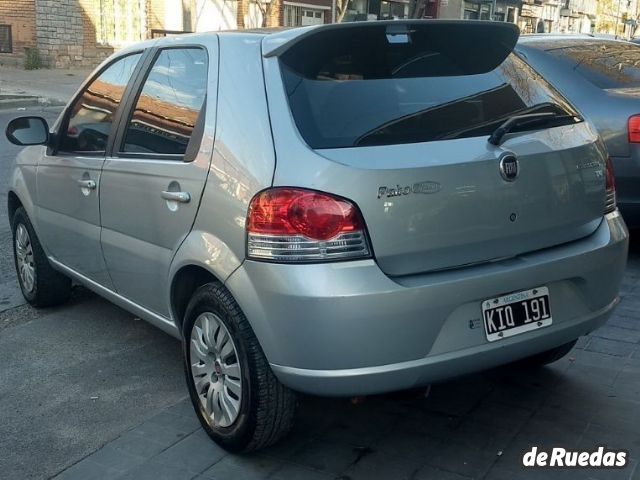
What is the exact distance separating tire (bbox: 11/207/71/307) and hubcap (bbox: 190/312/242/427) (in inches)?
80.6

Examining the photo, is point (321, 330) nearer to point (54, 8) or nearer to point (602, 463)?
point (602, 463)

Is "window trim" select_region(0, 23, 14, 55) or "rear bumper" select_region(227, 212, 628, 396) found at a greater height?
"window trim" select_region(0, 23, 14, 55)

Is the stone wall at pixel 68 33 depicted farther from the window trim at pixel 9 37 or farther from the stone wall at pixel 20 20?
the window trim at pixel 9 37

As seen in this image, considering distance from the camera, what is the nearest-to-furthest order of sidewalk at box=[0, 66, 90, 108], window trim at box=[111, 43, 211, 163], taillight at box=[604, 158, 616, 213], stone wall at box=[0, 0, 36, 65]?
taillight at box=[604, 158, 616, 213]
window trim at box=[111, 43, 211, 163]
sidewalk at box=[0, 66, 90, 108]
stone wall at box=[0, 0, 36, 65]

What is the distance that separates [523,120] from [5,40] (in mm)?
21378

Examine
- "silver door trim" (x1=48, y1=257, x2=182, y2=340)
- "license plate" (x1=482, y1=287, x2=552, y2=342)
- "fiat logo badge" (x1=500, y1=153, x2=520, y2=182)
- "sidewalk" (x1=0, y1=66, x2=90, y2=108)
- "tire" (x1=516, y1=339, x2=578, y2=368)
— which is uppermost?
"fiat logo badge" (x1=500, y1=153, x2=520, y2=182)

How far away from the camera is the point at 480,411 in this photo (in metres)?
3.55

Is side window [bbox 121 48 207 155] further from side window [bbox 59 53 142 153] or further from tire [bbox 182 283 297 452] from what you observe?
tire [bbox 182 283 297 452]

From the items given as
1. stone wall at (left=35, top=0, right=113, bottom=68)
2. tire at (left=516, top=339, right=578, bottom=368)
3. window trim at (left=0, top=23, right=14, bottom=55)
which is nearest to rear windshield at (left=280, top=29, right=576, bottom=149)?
tire at (left=516, top=339, right=578, bottom=368)

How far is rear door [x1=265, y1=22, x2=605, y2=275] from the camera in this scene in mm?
2811

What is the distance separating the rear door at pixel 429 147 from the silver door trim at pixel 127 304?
1172 millimetres

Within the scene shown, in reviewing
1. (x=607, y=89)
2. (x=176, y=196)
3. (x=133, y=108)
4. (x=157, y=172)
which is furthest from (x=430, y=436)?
(x=607, y=89)

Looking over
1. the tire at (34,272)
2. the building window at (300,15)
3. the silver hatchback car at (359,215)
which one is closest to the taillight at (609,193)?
the silver hatchback car at (359,215)

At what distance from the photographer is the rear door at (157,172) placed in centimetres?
334
